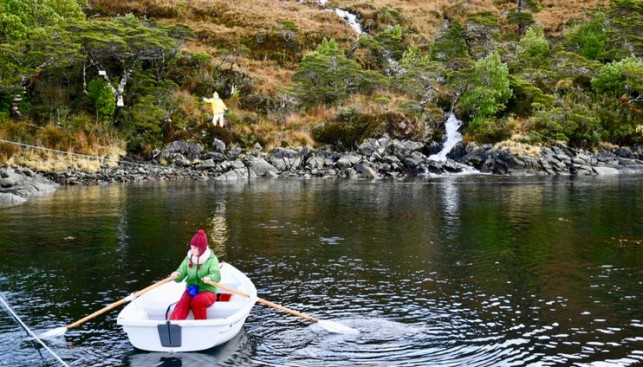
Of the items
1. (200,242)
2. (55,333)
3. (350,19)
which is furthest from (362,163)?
(350,19)

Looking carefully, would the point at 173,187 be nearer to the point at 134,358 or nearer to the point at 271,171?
the point at 271,171

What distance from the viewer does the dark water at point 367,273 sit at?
10.1m

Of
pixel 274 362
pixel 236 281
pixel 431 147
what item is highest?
pixel 431 147

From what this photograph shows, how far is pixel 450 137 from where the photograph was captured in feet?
177

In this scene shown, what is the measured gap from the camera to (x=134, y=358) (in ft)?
32.3

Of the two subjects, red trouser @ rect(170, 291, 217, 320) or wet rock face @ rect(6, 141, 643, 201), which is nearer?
red trouser @ rect(170, 291, 217, 320)

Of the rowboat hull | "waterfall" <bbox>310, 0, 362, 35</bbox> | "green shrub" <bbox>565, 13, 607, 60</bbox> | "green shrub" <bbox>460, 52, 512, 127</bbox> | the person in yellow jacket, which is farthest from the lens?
"waterfall" <bbox>310, 0, 362, 35</bbox>

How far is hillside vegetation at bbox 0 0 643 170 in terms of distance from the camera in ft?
155

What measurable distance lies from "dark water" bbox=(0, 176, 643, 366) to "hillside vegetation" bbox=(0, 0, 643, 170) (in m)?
19.2

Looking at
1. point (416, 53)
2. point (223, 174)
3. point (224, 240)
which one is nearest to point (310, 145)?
point (223, 174)

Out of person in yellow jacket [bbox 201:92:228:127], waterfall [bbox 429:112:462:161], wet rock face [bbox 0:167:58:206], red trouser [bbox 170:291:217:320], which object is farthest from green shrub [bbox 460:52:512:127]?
red trouser [bbox 170:291:217:320]

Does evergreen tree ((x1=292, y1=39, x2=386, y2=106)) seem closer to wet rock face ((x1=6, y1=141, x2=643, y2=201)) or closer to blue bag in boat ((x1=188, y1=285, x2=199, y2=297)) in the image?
wet rock face ((x1=6, y1=141, x2=643, y2=201))

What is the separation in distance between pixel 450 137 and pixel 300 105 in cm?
1541

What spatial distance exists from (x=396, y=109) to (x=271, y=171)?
45.5 ft
